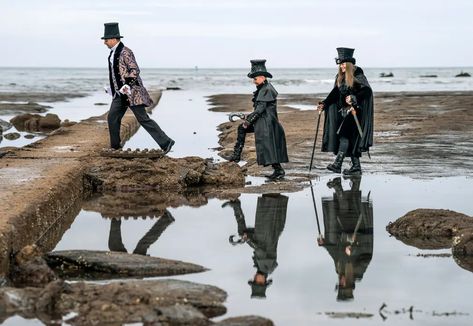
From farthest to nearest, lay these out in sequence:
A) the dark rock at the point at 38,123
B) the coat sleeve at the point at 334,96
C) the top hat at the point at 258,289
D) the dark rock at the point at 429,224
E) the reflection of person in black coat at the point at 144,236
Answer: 1. the dark rock at the point at 38,123
2. the coat sleeve at the point at 334,96
3. the dark rock at the point at 429,224
4. the reflection of person in black coat at the point at 144,236
5. the top hat at the point at 258,289

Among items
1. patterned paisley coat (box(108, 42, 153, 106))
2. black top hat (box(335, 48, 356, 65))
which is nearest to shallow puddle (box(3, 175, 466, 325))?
black top hat (box(335, 48, 356, 65))

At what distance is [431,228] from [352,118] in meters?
5.35

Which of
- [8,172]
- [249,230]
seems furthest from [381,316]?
[8,172]

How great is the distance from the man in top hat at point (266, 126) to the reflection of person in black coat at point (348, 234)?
1071 mm

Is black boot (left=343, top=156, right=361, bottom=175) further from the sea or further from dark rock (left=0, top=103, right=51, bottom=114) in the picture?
dark rock (left=0, top=103, right=51, bottom=114)

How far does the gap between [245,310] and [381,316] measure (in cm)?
88

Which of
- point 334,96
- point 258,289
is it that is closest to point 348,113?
point 334,96

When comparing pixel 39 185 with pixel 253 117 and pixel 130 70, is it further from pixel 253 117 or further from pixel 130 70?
pixel 253 117

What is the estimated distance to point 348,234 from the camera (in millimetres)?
9180

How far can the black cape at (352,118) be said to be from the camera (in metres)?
14.2

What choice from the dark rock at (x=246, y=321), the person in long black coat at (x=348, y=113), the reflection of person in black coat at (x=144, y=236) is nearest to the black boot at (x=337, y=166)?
the person in long black coat at (x=348, y=113)

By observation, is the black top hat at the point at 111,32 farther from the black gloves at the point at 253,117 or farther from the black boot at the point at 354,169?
the black boot at the point at 354,169

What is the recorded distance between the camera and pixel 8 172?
1184 cm

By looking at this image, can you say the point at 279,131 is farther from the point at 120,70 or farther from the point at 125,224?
the point at 125,224
